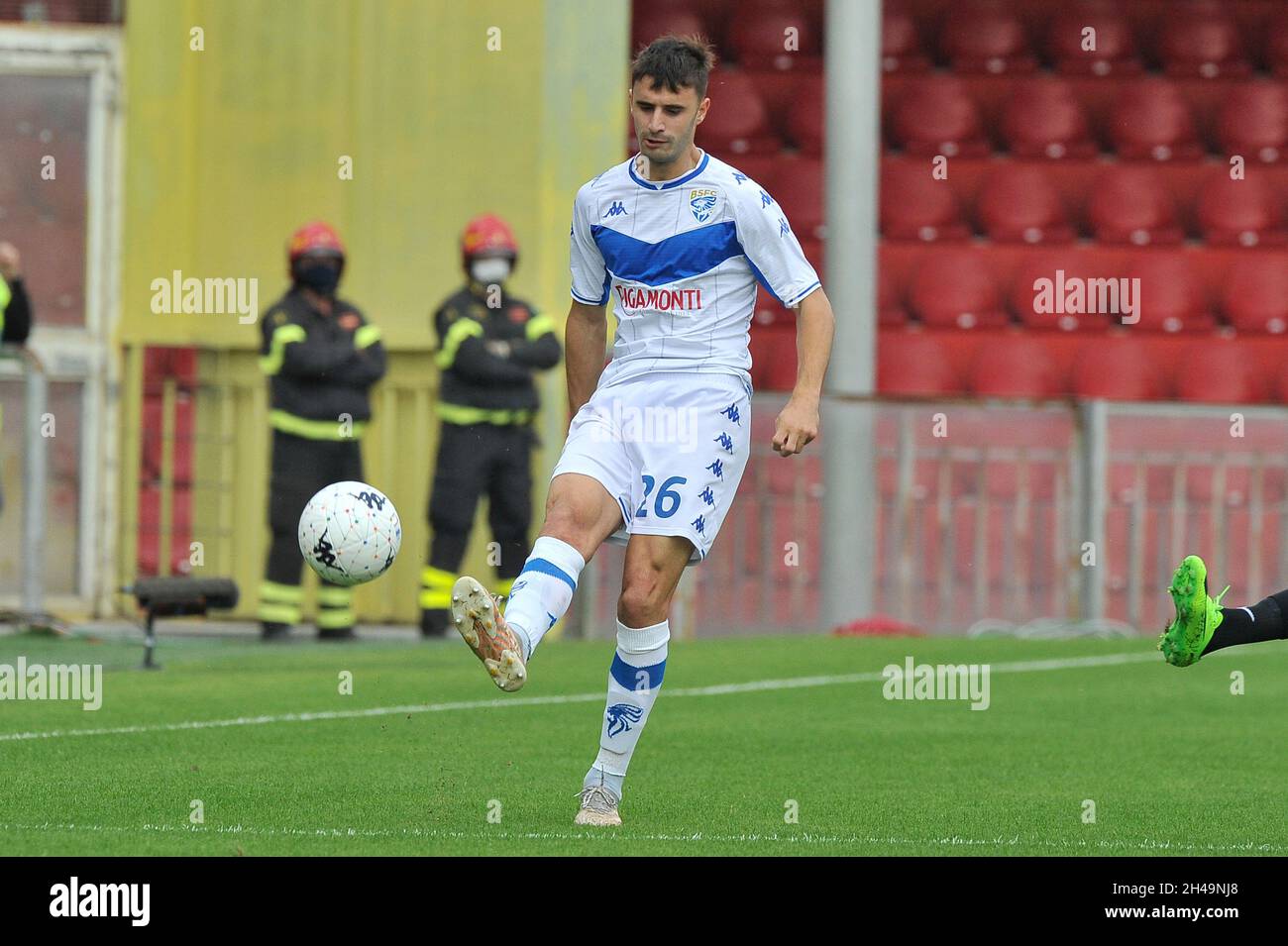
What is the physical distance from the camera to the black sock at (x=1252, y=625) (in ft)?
20.9

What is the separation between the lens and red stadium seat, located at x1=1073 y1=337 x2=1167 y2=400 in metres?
16.7

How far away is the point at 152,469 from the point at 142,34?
8.58 feet

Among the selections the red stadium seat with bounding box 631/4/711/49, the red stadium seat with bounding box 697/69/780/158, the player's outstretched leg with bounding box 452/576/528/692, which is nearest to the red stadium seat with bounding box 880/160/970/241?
the red stadium seat with bounding box 697/69/780/158

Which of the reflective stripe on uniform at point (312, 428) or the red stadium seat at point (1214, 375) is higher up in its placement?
the red stadium seat at point (1214, 375)

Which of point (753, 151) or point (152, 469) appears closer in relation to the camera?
point (152, 469)

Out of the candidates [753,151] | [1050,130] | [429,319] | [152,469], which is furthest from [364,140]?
[1050,130]

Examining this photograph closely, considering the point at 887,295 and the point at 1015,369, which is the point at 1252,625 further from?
the point at 887,295

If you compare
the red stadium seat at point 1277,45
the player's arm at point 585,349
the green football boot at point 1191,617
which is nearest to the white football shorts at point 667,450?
the player's arm at point 585,349

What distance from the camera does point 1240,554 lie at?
44.1 ft

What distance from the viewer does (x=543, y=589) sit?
18.1 ft

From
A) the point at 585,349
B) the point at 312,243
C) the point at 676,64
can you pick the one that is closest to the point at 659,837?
the point at 585,349

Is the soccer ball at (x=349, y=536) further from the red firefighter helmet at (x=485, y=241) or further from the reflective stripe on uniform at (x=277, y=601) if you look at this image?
the red firefighter helmet at (x=485, y=241)

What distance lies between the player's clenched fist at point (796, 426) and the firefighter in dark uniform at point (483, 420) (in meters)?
7.05
